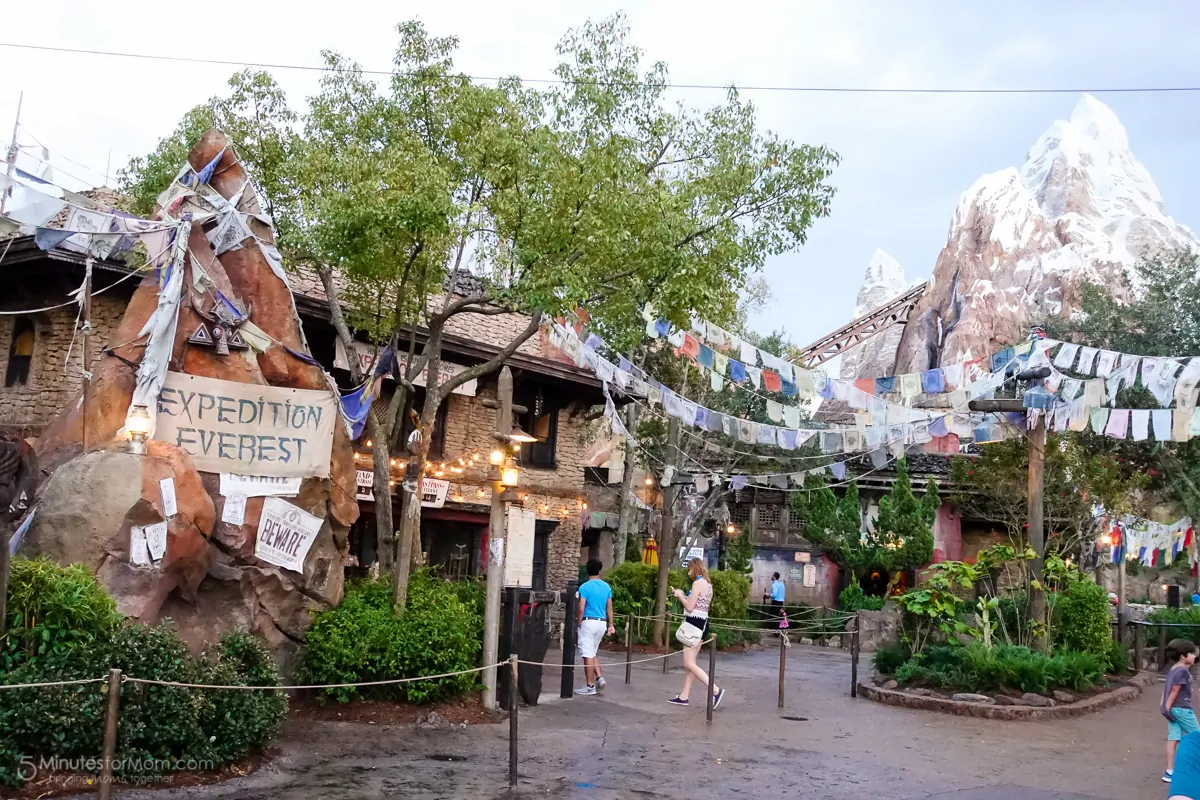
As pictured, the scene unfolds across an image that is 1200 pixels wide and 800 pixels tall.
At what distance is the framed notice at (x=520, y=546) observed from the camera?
21984mm

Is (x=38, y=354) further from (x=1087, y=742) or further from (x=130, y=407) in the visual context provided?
(x=1087, y=742)

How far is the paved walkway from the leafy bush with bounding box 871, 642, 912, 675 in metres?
2.07

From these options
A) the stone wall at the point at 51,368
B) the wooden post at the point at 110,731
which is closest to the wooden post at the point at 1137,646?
the wooden post at the point at 110,731

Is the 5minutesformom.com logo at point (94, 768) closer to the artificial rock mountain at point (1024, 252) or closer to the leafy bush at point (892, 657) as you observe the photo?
the leafy bush at point (892, 657)

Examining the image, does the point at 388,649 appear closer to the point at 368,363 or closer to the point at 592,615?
the point at 592,615

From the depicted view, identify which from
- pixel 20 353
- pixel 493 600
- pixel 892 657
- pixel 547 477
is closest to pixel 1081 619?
pixel 892 657

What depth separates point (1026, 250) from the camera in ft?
179

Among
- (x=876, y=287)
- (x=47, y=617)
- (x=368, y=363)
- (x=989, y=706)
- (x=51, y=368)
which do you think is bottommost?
(x=989, y=706)

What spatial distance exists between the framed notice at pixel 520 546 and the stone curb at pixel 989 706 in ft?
29.1

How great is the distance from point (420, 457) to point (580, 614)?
137 inches

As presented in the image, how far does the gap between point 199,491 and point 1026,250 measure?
53269mm

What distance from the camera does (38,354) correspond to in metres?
16.3

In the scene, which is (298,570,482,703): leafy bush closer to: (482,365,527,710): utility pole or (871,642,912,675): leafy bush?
(482,365,527,710): utility pole

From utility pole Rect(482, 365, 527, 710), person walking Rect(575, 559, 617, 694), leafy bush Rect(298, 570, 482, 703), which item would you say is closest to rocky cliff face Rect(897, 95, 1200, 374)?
person walking Rect(575, 559, 617, 694)
